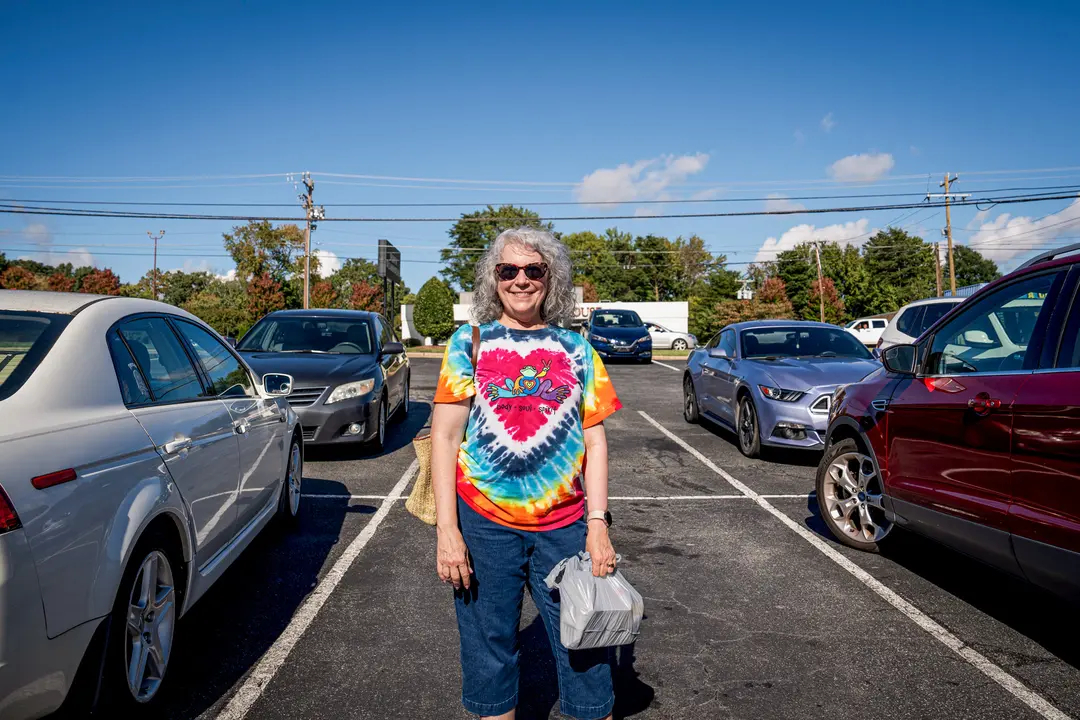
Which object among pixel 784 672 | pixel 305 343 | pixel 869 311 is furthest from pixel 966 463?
pixel 869 311

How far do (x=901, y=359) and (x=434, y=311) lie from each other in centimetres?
3691

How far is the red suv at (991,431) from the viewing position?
10.00 feet

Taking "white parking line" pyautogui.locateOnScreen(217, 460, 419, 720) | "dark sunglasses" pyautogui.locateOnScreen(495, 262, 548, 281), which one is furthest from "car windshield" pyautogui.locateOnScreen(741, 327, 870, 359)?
"dark sunglasses" pyautogui.locateOnScreen(495, 262, 548, 281)

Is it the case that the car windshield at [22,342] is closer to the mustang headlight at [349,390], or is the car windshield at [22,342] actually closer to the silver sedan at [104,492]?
the silver sedan at [104,492]

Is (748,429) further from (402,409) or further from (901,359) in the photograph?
(402,409)

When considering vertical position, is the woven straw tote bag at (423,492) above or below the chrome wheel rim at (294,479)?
above

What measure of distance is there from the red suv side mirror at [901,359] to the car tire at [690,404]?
6.26 metres

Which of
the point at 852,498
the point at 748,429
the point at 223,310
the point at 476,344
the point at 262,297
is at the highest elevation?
the point at 262,297

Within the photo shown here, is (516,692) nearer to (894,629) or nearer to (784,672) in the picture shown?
(784,672)

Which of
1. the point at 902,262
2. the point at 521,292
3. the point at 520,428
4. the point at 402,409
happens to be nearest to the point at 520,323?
the point at 521,292

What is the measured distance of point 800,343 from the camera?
893 centimetres

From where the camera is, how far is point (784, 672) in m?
3.22

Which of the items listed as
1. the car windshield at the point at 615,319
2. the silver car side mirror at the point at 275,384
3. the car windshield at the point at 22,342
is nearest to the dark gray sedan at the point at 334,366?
the silver car side mirror at the point at 275,384

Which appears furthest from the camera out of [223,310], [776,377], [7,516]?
[223,310]
